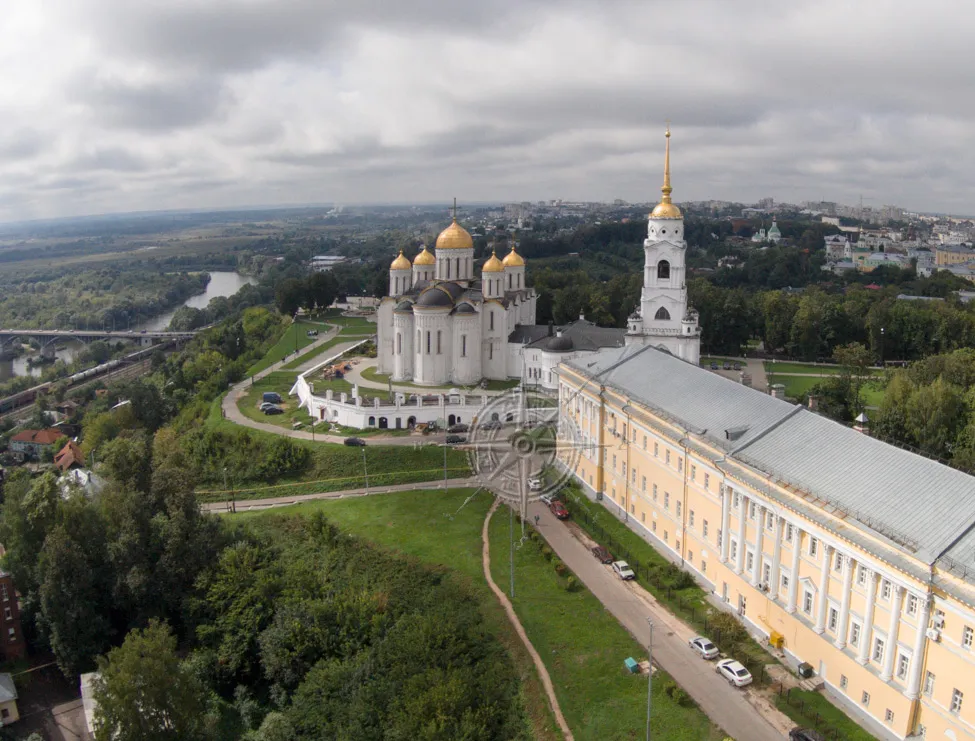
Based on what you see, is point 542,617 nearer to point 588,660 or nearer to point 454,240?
point 588,660

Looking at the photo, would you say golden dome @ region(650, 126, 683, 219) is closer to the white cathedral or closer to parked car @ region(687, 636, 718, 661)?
the white cathedral

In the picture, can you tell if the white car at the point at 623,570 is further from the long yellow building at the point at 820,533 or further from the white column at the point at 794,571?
the white column at the point at 794,571

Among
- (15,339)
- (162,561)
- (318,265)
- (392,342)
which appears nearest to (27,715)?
(162,561)

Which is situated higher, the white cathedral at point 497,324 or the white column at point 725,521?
the white cathedral at point 497,324

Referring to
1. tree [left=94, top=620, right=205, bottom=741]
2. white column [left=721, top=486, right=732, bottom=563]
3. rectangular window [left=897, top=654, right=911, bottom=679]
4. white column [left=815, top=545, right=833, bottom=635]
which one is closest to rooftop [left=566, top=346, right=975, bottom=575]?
white column [left=815, top=545, right=833, bottom=635]

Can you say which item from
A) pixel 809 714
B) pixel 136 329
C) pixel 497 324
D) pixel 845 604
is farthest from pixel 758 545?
pixel 136 329

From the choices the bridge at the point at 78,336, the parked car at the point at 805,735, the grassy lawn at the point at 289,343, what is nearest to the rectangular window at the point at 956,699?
the parked car at the point at 805,735
